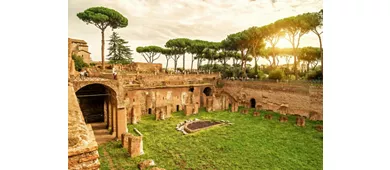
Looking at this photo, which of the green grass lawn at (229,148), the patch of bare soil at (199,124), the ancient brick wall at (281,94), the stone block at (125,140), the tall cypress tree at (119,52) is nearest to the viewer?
the green grass lawn at (229,148)

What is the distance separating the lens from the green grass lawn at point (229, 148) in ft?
18.4

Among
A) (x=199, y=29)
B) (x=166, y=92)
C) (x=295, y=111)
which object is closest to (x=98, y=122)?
(x=166, y=92)

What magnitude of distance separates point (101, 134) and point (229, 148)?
5.11 m

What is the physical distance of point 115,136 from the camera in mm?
7527

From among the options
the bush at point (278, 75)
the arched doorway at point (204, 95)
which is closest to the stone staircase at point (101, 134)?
the arched doorway at point (204, 95)

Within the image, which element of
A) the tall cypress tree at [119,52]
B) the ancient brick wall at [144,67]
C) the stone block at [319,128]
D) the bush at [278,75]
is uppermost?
the tall cypress tree at [119,52]

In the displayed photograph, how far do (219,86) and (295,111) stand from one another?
6577 mm

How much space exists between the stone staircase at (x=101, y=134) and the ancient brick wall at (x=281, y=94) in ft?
31.3

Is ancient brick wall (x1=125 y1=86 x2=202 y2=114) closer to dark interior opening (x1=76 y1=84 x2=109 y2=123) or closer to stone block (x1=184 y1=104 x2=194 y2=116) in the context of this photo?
dark interior opening (x1=76 y1=84 x2=109 y2=123)

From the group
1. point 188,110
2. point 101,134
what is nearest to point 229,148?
point 101,134

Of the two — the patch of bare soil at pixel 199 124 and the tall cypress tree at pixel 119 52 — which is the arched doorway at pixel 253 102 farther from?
the tall cypress tree at pixel 119 52

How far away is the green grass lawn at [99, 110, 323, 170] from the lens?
5597mm

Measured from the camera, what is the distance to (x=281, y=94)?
1206cm
